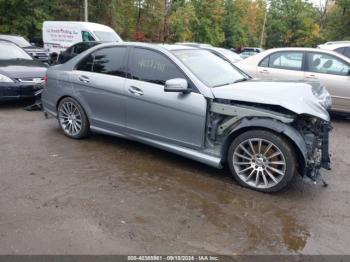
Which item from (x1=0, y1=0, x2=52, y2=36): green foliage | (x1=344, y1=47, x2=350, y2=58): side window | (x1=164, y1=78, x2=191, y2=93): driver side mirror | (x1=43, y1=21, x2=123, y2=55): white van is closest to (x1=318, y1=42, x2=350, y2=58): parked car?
(x1=344, y1=47, x2=350, y2=58): side window

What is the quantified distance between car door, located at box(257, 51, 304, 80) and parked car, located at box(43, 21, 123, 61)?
9755 mm

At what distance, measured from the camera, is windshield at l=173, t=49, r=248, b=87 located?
4.96 metres

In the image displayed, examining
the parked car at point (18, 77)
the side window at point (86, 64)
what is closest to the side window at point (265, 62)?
the side window at point (86, 64)

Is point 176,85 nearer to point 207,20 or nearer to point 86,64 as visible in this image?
point 86,64

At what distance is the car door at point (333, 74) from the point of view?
26.0 ft

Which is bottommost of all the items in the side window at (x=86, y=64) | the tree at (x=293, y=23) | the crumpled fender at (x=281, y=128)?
the crumpled fender at (x=281, y=128)

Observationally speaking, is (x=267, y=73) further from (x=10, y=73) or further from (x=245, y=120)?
(x=10, y=73)

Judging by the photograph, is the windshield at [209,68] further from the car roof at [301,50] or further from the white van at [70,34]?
the white van at [70,34]

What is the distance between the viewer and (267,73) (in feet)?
28.1

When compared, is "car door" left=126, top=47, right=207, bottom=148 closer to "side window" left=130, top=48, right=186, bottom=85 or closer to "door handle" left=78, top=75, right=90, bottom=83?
"side window" left=130, top=48, right=186, bottom=85

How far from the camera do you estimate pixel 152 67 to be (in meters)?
5.18

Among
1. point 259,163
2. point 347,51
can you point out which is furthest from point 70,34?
point 259,163

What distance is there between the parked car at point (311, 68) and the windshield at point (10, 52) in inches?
231

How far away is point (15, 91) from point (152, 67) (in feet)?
14.4
